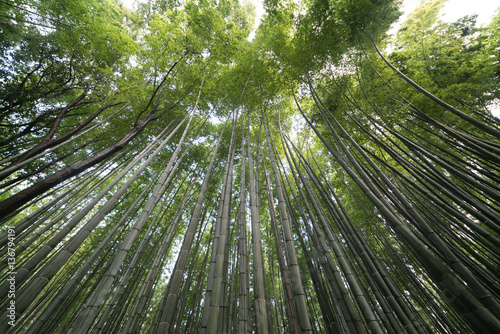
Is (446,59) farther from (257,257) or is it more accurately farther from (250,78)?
(257,257)

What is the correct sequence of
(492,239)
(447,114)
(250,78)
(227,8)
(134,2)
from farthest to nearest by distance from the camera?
(134,2) < (227,8) < (250,78) < (447,114) < (492,239)

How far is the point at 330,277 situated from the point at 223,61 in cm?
435

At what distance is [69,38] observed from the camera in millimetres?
3084

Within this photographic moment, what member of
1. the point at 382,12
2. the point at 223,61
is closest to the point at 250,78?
the point at 223,61

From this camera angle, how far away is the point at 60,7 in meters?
2.86

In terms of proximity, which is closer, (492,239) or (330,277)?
(492,239)

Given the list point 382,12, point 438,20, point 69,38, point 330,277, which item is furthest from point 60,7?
point 438,20

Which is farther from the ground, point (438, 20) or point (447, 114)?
point (438, 20)

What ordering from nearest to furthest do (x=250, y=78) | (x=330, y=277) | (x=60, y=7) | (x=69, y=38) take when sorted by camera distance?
1. (x=330, y=277)
2. (x=60, y=7)
3. (x=69, y=38)
4. (x=250, y=78)

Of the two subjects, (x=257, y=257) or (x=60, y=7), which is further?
(x=60, y=7)

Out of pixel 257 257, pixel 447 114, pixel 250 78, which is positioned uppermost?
pixel 250 78

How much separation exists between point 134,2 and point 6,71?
149 inches

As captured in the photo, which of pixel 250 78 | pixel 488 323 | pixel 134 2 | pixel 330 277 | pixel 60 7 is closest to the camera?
pixel 488 323

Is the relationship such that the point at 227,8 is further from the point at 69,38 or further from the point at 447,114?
the point at 447,114
